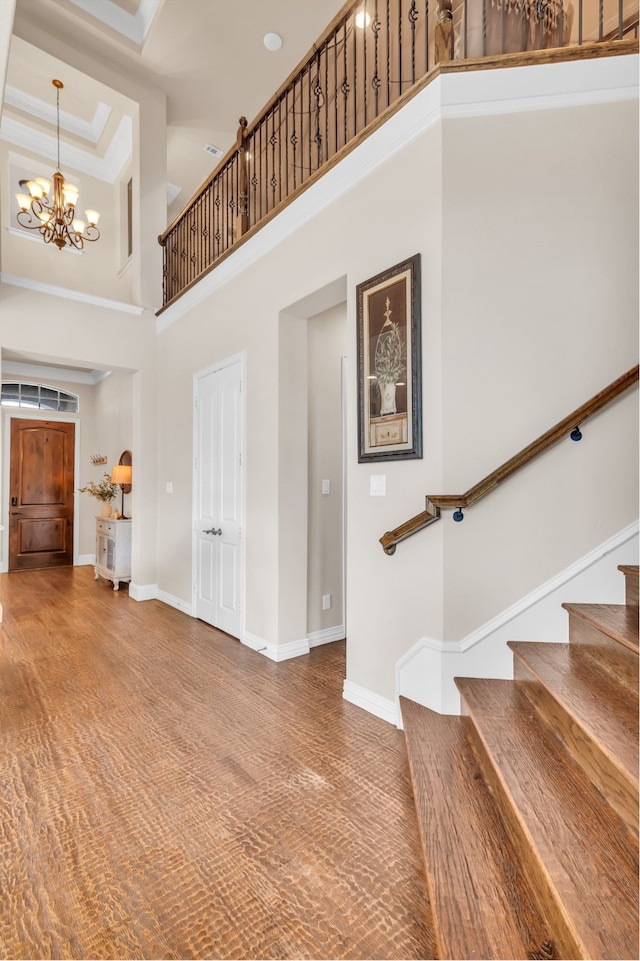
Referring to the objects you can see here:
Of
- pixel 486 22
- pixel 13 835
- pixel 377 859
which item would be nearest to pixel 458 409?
pixel 377 859

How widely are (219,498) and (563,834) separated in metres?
3.44

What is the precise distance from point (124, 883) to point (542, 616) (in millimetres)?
1963

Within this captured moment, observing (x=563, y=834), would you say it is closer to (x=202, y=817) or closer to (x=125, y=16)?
(x=202, y=817)

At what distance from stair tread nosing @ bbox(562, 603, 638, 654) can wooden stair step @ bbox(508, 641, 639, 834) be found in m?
0.13

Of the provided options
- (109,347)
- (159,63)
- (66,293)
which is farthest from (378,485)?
(159,63)

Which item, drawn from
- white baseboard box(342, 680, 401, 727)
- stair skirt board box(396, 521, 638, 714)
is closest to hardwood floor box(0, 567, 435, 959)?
white baseboard box(342, 680, 401, 727)

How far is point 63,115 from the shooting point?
6.09 metres

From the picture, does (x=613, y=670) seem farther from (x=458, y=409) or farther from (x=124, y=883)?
(x=124, y=883)

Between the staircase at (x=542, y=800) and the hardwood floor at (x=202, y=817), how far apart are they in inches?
7.3

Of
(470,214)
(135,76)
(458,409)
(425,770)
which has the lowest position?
(425,770)

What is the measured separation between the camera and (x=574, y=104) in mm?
2258

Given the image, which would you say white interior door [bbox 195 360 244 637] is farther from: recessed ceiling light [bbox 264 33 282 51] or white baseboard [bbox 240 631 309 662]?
recessed ceiling light [bbox 264 33 282 51]

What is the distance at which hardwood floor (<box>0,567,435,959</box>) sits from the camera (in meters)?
1.38

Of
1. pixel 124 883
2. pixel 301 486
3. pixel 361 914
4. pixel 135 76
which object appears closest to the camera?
pixel 361 914
